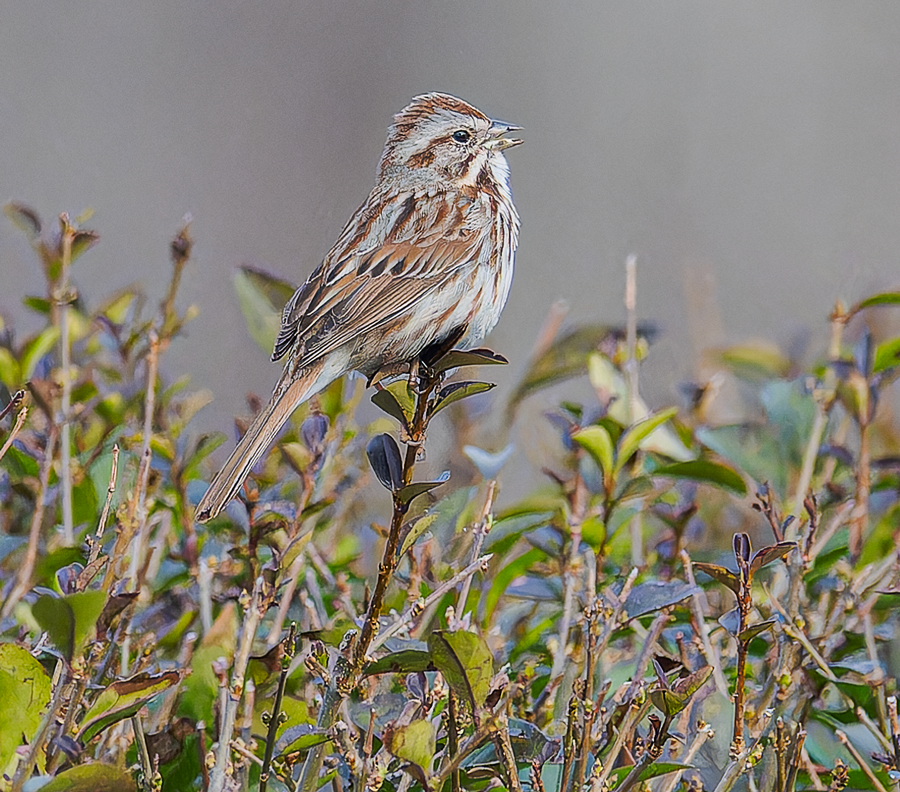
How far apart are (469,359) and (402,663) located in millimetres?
327

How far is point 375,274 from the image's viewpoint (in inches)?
78.5

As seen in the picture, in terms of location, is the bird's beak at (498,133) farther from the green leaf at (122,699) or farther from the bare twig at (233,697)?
the green leaf at (122,699)

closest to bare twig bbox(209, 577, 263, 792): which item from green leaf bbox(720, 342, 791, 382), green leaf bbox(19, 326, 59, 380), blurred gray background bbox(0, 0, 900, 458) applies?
green leaf bbox(19, 326, 59, 380)

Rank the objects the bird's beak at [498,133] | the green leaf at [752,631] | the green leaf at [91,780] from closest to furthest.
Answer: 1. the green leaf at [91,780]
2. the green leaf at [752,631]
3. the bird's beak at [498,133]

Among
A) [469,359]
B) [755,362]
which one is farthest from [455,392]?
[755,362]

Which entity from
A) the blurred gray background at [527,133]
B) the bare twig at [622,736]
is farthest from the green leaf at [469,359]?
the blurred gray background at [527,133]

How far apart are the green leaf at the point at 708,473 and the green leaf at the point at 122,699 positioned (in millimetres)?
891

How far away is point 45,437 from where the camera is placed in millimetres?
1857

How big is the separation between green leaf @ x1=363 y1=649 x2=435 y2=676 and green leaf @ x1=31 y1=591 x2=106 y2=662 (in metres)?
0.29

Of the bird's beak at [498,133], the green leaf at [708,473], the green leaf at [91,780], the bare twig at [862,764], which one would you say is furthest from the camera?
the bird's beak at [498,133]

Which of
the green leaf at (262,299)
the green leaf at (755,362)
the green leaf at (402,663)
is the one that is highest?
the green leaf at (755,362)

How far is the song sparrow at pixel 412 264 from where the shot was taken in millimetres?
1863

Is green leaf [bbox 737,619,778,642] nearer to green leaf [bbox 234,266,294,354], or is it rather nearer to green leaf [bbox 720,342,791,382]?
green leaf [bbox 234,266,294,354]

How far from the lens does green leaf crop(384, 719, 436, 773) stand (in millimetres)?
1043
